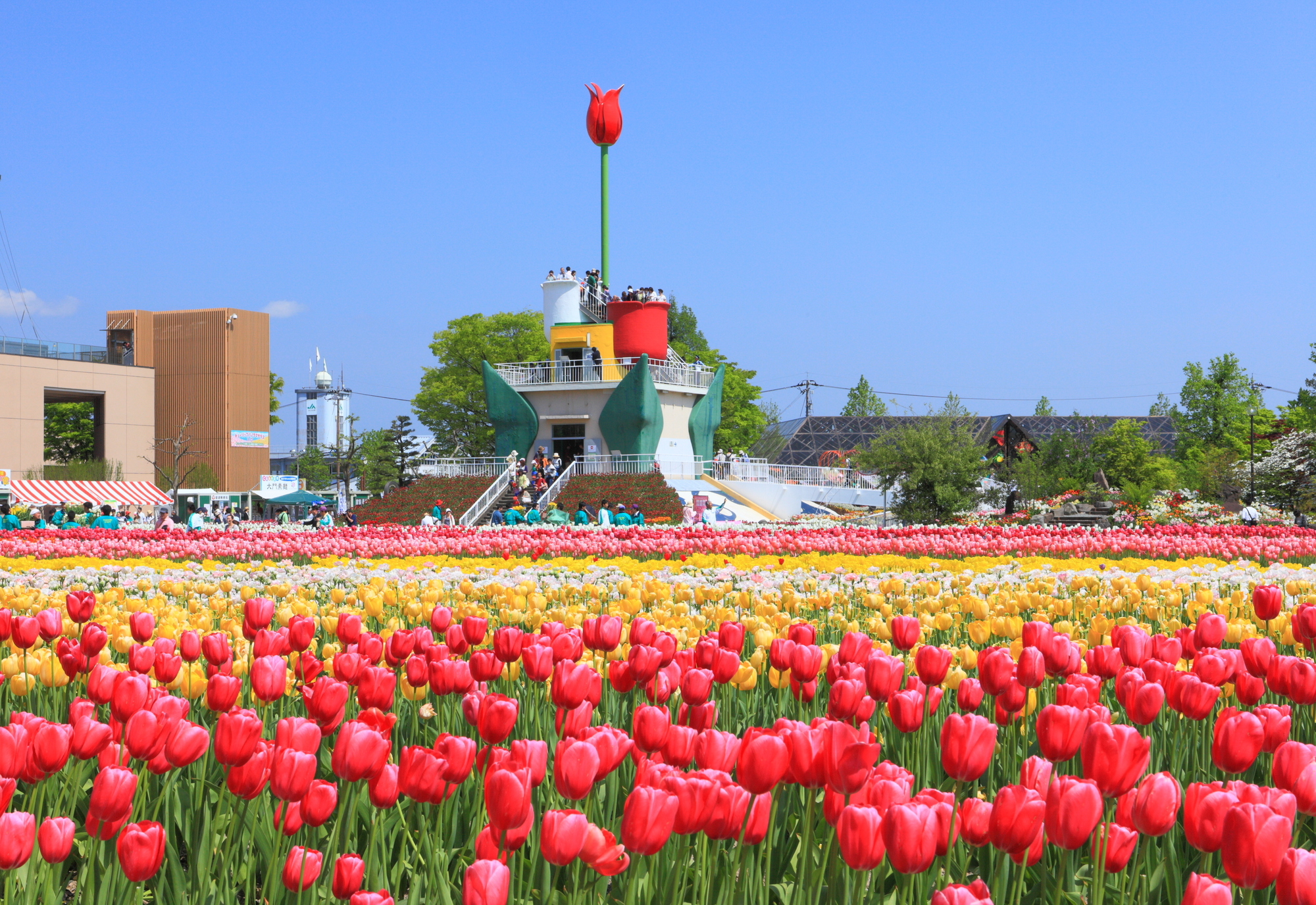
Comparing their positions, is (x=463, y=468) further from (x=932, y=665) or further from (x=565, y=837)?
(x=565, y=837)

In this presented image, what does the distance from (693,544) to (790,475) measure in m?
28.2

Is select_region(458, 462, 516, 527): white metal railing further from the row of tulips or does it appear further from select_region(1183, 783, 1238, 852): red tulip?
select_region(1183, 783, 1238, 852): red tulip

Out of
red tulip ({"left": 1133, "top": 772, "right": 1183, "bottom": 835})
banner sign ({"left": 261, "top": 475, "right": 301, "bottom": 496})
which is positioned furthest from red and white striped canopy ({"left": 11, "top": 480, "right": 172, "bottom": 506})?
red tulip ({"left": 1133, "top": 772, "right": 1183, "bottom": 835})

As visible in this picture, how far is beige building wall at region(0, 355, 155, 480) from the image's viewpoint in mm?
57922

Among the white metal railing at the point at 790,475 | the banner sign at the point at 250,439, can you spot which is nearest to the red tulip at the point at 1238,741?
the white metal railing at the point at 790,475

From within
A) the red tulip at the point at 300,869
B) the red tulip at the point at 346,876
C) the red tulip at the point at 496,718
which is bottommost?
the red tulip at the point at 300,869

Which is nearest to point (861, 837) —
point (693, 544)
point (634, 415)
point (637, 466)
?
point (693, 544)

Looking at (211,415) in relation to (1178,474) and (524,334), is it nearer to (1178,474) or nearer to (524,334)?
(524,334)

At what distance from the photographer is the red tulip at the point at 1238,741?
2.39 m

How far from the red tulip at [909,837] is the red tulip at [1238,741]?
102 cm

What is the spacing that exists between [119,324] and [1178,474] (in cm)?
5870

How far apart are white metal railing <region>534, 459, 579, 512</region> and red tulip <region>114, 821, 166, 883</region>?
33425mm

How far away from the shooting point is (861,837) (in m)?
1.79

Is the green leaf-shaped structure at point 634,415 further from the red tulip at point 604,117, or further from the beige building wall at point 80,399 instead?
the beige building wall at point 80,399
